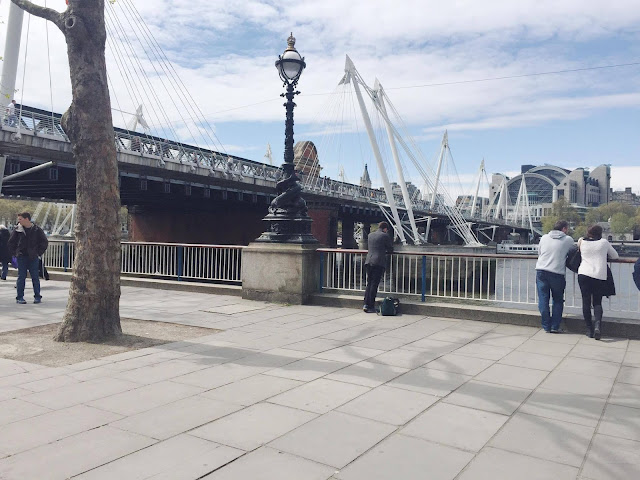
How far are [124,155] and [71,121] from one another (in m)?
23.8

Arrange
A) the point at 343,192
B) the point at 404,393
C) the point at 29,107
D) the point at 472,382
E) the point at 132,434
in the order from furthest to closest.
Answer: the point at 343,192 < the point at 29,107 < the point at 472,382 < the point at 404,393 < the point at 132,434

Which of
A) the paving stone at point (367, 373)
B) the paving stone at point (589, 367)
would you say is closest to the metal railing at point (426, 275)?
the paving stone at point (589, 367)

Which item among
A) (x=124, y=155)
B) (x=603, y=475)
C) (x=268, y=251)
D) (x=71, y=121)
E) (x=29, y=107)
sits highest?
(x=29, y=107)

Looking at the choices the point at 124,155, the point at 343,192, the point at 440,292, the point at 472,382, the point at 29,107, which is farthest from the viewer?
the point at 343,192

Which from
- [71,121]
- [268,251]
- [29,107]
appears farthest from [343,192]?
[71,121]

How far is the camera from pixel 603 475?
3168 millimetres

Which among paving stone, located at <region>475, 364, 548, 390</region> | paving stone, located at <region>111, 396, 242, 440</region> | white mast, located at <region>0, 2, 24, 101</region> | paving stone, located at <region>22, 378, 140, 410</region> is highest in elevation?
white mast, located at <region>0, 2, 24, 101</region>

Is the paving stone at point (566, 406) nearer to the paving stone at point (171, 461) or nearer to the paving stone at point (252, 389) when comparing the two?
the paving stone at point (252, 389)

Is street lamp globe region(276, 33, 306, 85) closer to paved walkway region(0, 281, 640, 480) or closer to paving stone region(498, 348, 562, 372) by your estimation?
paved walkway region(0, 281, 640, 480)

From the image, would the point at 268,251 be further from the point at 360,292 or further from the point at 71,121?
the point at 71,121

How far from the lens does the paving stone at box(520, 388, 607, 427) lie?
4.14m

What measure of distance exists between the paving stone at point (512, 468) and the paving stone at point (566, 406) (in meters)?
0.90

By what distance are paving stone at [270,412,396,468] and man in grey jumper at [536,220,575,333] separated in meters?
4.71

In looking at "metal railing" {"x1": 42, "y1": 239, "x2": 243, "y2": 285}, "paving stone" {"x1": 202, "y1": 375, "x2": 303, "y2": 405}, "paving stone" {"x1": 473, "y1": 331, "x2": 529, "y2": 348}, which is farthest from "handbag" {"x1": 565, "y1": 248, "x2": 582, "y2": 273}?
"metal railing" {"x1": 42, "y1": 239, "x2": 243, "y2": 285}
